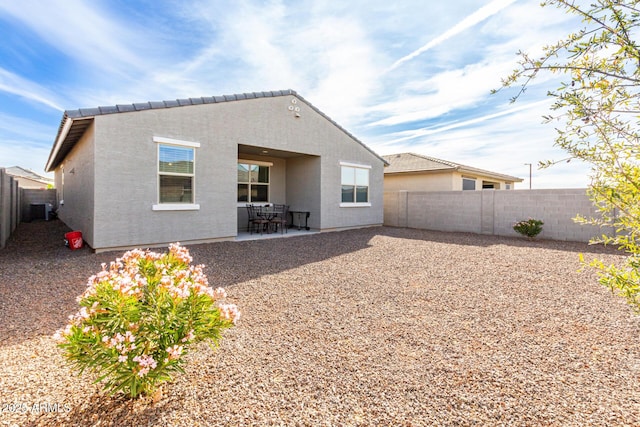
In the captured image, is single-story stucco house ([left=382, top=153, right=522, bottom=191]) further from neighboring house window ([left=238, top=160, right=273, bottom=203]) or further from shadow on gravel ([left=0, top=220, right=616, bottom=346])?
neighboring house window ([left=238, top=160, right=273, bottom=203])

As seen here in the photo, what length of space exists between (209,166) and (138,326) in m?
7.68

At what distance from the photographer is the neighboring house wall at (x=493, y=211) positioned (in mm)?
10867

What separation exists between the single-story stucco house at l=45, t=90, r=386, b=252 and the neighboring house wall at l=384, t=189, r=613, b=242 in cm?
366

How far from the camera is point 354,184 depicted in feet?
44.4

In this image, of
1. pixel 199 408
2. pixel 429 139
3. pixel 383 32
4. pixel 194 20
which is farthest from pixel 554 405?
pixel 429 139

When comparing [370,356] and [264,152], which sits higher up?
[264,152]

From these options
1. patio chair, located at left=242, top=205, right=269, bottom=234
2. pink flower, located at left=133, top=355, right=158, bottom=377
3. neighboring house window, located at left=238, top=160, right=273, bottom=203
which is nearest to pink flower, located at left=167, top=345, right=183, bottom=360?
pink flower, located at left=133, top=355, right=158, bottom=377

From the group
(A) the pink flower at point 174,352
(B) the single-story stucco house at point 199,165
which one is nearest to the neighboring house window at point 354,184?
(B) the single-story stucco house at point 199,165

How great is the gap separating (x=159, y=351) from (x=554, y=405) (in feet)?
9.70

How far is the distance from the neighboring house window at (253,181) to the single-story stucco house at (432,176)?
8.58 metres

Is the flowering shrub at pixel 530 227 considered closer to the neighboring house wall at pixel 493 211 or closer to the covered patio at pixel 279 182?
the neighboring house wall at pixel 493 211

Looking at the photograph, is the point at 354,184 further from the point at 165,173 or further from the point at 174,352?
the point at 174,352

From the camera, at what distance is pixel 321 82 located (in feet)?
38.2

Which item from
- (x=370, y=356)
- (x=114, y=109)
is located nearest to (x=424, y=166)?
(x=114, y=109)
